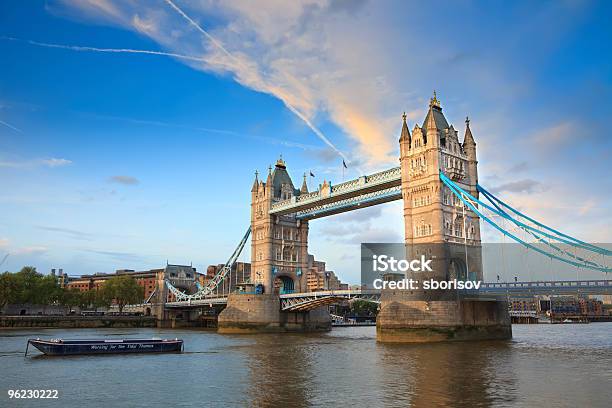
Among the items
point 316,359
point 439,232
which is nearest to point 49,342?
point 316,359

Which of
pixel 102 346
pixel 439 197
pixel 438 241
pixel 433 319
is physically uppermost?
pixel 439 197

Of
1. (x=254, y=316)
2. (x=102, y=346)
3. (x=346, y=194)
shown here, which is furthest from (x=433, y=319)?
(x=254, y=316)

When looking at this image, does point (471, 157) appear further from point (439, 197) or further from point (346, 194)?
point (346, 194)

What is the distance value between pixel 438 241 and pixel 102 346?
87.7 feet

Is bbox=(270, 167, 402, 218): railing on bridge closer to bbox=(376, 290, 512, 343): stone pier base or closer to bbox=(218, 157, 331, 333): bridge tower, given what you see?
bbox=(218, 157, 331, 333): bridge tower

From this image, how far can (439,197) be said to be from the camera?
44.1 meters

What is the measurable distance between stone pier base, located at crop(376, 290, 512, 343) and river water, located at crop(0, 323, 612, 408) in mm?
4995

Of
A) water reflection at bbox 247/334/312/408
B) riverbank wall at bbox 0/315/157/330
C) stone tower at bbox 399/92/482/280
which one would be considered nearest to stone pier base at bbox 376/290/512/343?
stone tower at bbox 399/92/482/280

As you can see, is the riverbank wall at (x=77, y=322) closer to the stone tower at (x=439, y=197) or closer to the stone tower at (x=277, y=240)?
the stone tower at (x=277, y=240)

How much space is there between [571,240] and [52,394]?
3726cm

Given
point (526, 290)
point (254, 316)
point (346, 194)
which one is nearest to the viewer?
point (526, 290)

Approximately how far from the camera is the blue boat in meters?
32.5

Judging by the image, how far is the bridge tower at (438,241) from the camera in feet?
135

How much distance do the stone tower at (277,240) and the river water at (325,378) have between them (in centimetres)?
3132
